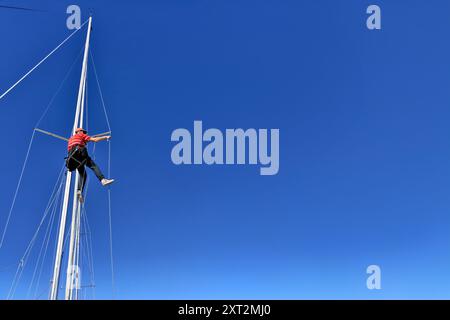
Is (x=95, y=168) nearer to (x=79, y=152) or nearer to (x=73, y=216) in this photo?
(x=79, y=152)

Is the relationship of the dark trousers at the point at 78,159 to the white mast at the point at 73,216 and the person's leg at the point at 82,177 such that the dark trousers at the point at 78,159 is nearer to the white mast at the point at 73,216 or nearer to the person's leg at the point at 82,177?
the person's leg at the point at 82,177

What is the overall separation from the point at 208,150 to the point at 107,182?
7136 mm

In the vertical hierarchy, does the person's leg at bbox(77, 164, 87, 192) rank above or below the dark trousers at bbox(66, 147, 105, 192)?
below

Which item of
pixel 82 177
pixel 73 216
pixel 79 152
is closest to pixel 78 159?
pixel 79 152

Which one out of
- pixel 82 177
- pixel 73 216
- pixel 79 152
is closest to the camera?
pixel 79 152

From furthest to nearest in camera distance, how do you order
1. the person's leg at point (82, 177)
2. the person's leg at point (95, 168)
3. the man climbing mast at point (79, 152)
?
1. the person's leg at point (82, 177)
2. the man climbing mast at point (79, 152)
3. the person's leg at point (95, 168)

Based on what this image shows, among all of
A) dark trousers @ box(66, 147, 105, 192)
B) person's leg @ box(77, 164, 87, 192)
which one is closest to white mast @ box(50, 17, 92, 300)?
person's leg @ box(77, 164, 87, 192)

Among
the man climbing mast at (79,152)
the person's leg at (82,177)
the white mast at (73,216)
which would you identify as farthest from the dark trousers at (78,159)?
the white mast at (73,216)

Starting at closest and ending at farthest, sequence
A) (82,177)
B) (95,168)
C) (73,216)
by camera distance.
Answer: (95,168) < (82,177) < (73,216)

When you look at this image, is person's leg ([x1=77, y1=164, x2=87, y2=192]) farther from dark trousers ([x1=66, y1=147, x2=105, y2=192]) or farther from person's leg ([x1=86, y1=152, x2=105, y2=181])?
person's leg ([x1=86, y1=152, x2=105, y2=181])
